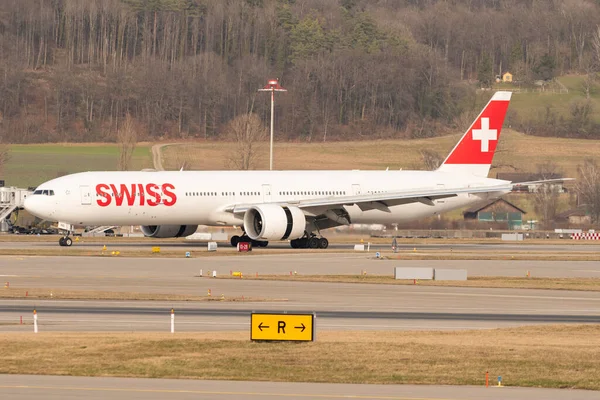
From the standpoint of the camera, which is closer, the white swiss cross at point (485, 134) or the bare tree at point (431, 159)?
the white swiss cross at point (485, 134)

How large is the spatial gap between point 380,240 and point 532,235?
17.2 m

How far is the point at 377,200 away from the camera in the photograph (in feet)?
229

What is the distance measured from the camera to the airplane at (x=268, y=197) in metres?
66.7

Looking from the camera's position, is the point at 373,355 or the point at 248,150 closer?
the point at 373,355

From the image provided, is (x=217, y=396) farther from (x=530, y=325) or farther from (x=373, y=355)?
(x=530, y=325)

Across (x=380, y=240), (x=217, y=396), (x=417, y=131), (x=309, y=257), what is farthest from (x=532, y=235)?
(x=417, y=131)

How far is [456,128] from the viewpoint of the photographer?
195 m

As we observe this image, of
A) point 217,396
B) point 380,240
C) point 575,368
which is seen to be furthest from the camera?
point 380,240

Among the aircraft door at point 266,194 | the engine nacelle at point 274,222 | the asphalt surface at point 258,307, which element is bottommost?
the asphalt surface at point 258,307

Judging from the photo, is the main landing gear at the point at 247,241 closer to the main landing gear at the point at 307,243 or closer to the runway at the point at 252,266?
the main landing gear at the point at 307,243

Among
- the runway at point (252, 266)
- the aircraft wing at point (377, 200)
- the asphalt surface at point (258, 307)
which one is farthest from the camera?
the aircraft wing at point (377, 200)

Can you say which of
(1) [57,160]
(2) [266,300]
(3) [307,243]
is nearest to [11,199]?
(3) [307,243]

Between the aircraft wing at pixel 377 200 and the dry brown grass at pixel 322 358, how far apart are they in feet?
131

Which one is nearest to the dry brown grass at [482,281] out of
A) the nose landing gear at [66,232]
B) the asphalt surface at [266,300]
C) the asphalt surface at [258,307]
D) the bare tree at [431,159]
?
the asphalt surface at [266,300]
